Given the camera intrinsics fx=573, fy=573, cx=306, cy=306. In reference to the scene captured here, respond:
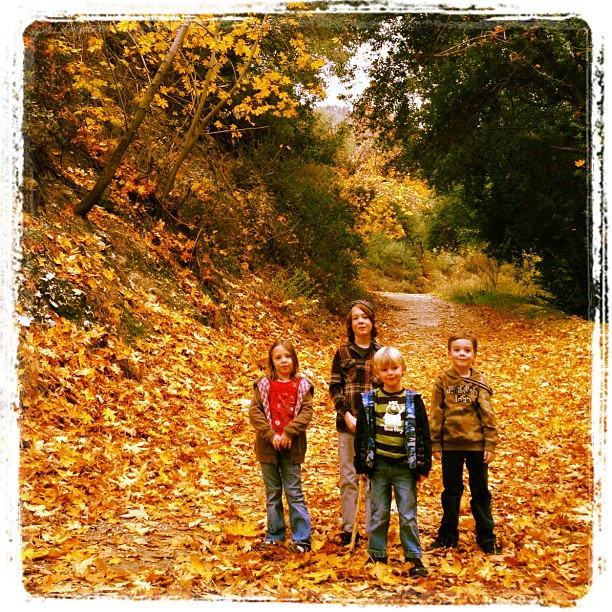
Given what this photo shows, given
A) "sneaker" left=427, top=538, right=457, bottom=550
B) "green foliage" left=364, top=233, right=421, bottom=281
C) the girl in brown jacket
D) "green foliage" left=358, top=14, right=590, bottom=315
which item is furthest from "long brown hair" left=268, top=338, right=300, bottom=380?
"green foliage" left=364, top=233, right=421, bottom=281

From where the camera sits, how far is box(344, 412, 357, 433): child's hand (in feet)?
14.6

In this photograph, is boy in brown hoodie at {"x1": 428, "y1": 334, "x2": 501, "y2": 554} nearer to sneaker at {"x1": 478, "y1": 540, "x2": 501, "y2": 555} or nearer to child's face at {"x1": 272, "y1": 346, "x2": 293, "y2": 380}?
sneaker at {"x1": 478, "y1": 540, "x2": 501, "y2": 555}

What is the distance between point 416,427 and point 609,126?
8.19ft

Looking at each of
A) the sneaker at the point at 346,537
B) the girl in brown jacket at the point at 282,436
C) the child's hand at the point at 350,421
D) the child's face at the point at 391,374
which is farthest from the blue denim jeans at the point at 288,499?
the child's face at the point at 391,374

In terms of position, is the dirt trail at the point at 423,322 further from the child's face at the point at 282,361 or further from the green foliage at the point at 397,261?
the green foliage at the point at 397,261

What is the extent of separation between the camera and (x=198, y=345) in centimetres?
919

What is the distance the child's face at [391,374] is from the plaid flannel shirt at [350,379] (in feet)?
1.48

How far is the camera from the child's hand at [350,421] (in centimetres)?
446

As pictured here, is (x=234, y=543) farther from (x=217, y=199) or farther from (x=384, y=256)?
(x=384, y=256)

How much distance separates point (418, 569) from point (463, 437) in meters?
1.08

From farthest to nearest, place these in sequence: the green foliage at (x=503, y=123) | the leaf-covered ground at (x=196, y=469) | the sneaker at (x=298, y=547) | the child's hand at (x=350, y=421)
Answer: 1. the green foliage at (x=503, y=123)
2. the child's hand at (x=350, y=421)
3. the sneaker at (x=298, y=547)
4. the leaf-covered ground at (x=196, y=469)

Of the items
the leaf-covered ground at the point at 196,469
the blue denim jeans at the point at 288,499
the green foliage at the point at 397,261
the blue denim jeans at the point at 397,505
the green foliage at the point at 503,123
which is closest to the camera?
the leaf-covered ground at the point at 196,469

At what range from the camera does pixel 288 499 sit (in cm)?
444

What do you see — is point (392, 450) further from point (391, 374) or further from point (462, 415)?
point (462, 415)
